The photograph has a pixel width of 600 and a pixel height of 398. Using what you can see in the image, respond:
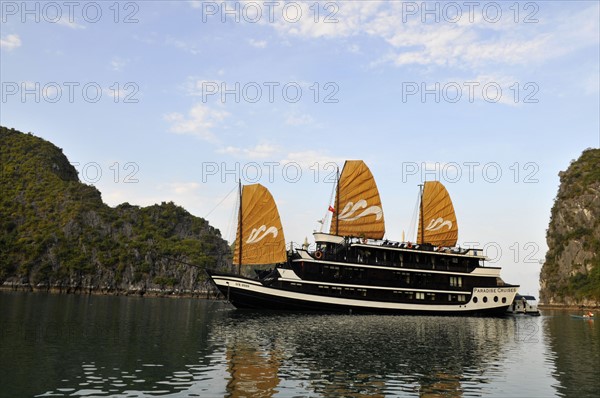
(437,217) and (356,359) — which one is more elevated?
(437,217)

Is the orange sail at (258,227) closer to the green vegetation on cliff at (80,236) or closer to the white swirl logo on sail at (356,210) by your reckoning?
the white swirl logo on sail at (356,210)

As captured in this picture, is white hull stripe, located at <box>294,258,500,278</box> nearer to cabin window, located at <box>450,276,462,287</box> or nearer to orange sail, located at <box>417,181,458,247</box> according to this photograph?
cabin window, located at <box>450,276,462,287</box>

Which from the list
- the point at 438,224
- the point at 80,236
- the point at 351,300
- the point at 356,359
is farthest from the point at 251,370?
the point at 80,236

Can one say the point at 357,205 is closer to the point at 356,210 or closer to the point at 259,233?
the point at 356,210

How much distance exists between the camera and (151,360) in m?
16.3

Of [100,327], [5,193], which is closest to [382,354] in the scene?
[100,327]

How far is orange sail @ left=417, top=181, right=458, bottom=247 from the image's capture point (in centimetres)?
5212

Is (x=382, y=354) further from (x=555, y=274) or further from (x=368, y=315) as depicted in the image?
(x=555, y=274)

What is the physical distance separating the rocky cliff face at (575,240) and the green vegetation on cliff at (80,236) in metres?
81.4

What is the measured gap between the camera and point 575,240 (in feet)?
344

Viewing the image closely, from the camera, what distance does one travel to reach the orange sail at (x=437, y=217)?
52125 mm

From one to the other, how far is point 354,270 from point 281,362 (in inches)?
1036

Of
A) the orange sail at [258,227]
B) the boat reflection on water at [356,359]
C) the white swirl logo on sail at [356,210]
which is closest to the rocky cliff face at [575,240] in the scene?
the white swirl logo on sail at [356,210]

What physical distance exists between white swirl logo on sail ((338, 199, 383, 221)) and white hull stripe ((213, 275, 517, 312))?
33.0ft
